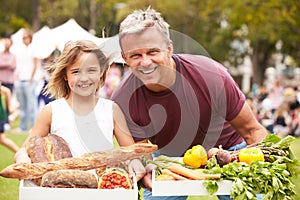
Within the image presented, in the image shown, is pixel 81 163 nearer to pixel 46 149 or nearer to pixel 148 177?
pixel 46 149

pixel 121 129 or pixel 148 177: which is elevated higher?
pixel 121 129

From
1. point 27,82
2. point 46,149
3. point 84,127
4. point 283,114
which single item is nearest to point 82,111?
point 84,127

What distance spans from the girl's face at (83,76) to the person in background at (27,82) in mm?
11192

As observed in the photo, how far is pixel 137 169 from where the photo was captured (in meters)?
4.55

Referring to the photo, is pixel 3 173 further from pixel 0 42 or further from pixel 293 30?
pixel 293 30

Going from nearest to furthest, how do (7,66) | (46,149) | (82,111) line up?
1. (46,149)
2. (82,111)
3. (7,66)

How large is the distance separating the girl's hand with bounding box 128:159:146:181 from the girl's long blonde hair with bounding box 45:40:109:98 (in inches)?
28.5

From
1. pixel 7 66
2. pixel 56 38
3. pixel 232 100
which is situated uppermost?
pixel 56 38

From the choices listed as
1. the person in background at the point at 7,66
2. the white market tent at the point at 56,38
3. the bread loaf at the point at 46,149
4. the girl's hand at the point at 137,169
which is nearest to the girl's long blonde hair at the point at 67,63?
the bread loaf at the point at 46,149

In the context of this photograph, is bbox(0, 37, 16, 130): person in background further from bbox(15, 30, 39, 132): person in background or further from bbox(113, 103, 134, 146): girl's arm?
bbox(113, 103, 134, 146): girl's arm

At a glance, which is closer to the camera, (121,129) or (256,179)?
(256,179)

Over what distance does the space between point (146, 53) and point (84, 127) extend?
2.17ft

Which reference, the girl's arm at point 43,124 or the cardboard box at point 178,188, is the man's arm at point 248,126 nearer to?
the cardboard box at point 178,188

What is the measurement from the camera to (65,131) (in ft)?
15.7
